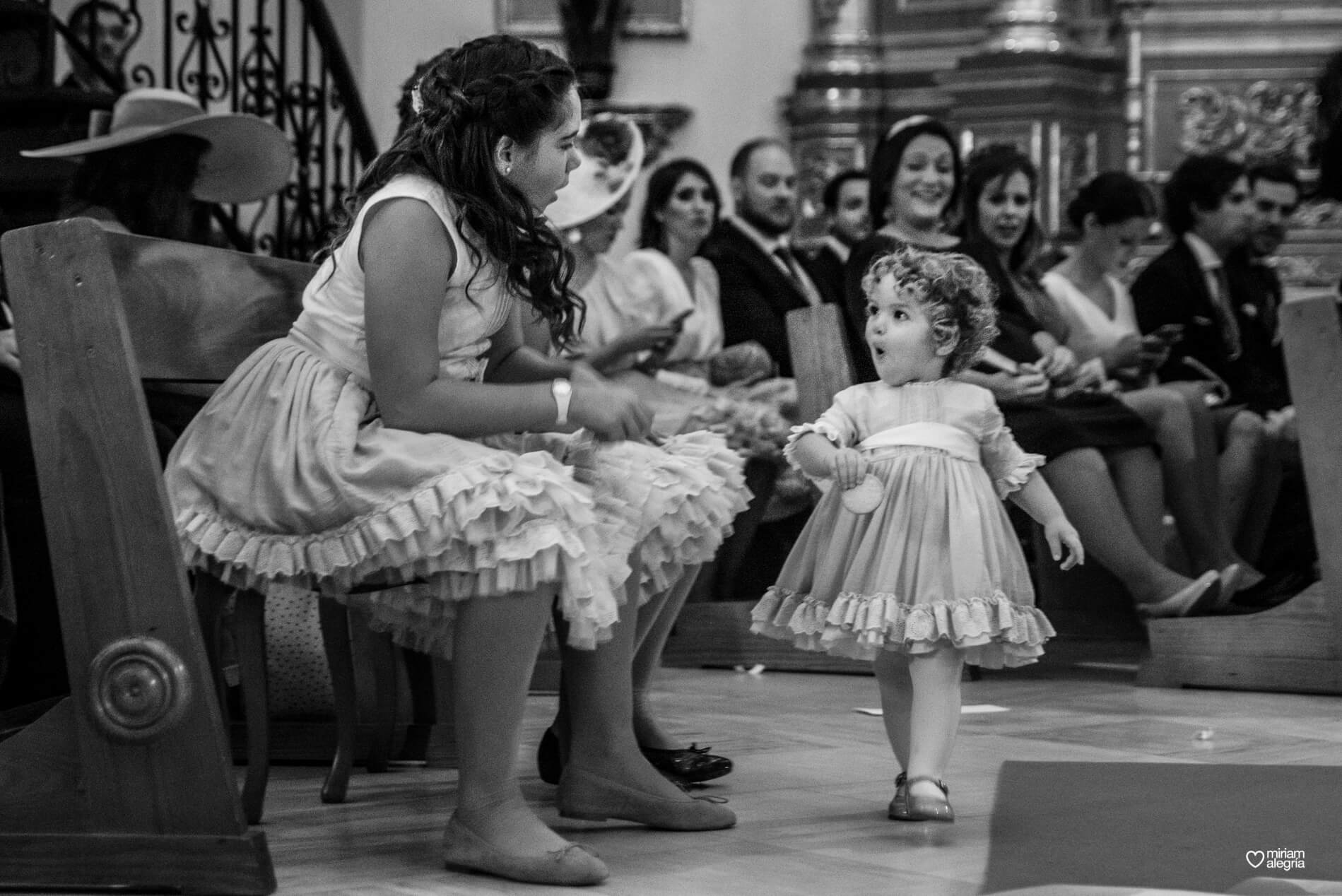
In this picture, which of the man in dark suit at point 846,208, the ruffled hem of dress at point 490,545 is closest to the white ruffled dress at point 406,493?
the ruffled hem of dress at point 490,545

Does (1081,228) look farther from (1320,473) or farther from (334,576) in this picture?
(334,576)

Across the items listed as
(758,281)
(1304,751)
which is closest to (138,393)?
(1304,751)

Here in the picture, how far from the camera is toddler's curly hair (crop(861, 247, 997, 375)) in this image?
2.88m

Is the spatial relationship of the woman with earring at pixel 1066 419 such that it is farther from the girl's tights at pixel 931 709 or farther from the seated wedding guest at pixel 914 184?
the girl's tights at pixel 931 709

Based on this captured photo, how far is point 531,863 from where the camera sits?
228 cm

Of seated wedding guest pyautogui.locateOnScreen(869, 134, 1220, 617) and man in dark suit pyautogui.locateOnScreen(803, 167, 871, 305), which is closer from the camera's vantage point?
seated wedding guest pyautogui.locateOnScreen(869, 134, 1220, 617)

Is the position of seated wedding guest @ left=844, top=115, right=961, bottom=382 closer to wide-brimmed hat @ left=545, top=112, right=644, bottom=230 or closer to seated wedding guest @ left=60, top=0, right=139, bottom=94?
wide-brimmed hat @ left=545, top=112, right=644, bottom=230

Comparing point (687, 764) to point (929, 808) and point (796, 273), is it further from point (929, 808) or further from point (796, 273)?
point (796, 273)

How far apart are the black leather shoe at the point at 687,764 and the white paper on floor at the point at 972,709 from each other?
3.15 feet

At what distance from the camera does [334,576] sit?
246cm

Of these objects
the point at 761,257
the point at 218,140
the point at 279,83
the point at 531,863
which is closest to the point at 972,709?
the point at 531,863

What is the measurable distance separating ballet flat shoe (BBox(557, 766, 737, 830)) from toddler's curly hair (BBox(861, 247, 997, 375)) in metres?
0.80

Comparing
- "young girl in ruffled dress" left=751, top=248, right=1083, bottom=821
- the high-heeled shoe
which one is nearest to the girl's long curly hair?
"young girl in ruffled dress" left=751, top=248, right=1083, bottom=821

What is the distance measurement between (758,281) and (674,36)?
3.47 metres
